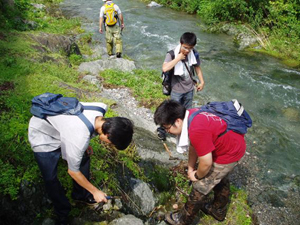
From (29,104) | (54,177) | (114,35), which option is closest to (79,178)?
(54,177)

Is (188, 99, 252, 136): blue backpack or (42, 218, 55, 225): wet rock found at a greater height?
(188, 99, 252, 136): blue backpack

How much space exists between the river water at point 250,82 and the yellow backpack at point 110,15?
1988 millimetres

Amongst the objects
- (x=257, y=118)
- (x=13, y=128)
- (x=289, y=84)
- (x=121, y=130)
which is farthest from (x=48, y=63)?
(x=289, y=84)

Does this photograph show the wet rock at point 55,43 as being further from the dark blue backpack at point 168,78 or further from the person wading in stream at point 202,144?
the person wading in stream at point 202,144

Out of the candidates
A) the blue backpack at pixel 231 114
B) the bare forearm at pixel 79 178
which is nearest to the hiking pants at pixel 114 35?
the blue backpack at pixel 231 114

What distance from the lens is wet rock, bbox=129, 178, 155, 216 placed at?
12.8ft

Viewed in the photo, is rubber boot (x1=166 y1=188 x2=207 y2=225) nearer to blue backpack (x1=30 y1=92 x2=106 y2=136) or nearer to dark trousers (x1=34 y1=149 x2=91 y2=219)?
dark trousers (x1=34 y1=149 x2=91 y2=219)

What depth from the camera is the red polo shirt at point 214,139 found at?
8.94ft

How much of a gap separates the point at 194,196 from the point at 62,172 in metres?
1.93

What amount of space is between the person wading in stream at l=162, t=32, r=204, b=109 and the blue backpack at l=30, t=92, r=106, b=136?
7.51 ft

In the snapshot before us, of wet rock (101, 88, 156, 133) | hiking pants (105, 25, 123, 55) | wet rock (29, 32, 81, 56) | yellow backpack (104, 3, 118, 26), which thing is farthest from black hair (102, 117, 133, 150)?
hiking pants (105, 25, 123, 55)

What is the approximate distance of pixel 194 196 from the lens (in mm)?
3451

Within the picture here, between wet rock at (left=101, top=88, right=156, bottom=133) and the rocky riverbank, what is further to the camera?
wet rock at (left=101, top=88, right=156, bottom=133)

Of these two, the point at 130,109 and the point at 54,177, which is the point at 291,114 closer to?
the point at 130,109
